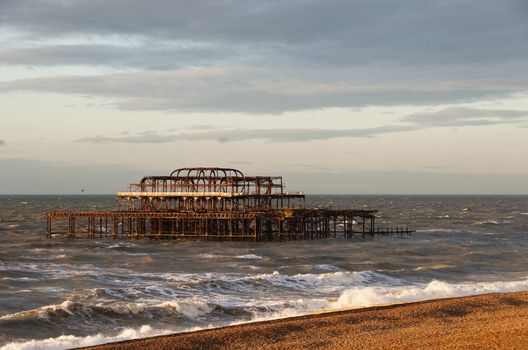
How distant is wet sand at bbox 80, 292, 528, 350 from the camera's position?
24.7 m

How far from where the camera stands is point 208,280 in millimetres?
44031

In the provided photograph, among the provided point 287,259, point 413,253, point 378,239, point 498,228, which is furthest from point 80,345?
point 498,228

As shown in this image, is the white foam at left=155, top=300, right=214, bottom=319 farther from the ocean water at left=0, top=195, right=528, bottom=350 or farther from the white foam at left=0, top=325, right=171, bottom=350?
the white foam at left=0, top=325, right=171, bottom=350

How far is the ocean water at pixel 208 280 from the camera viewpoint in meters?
32.3

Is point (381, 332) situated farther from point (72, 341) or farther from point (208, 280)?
point (208, 280)

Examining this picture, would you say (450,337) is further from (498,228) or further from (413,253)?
(498,228)

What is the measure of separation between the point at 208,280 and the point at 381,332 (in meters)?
18.6

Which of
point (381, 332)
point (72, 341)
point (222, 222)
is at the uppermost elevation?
point (222, 222)

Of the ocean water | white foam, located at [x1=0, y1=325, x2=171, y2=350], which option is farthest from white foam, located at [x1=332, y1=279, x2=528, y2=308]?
white foam, located at [x1=0, y1=325, x2=171, y2=350]

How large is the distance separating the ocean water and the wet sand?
2.98 meters

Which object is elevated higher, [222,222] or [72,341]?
[222,222]

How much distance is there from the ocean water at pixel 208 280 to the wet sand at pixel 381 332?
9.77ft

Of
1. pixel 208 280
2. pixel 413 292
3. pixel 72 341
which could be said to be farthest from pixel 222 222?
pixel 72 341

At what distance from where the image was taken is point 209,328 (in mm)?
29172
